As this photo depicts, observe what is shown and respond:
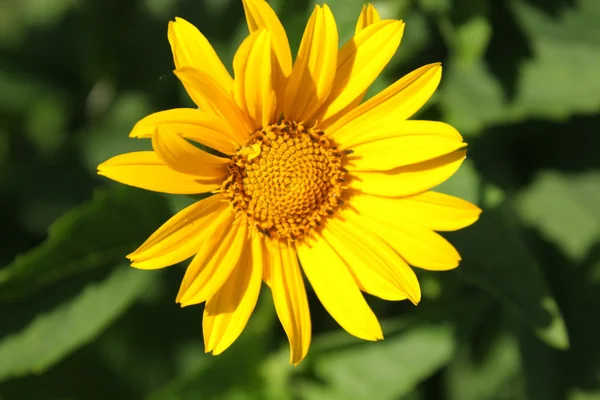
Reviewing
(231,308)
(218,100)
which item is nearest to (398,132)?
(218,100)

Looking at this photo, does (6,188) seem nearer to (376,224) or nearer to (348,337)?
(348,337)

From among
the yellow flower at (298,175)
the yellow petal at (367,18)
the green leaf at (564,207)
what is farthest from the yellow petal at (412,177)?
the green leaf at (564,207)

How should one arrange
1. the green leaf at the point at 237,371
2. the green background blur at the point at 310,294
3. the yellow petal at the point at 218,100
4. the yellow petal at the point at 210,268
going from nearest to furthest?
the yellow petal at the point at 218,100, the yellow petal at the point at 210,268, the green background blur at the point at 310,294, the green leaf at the point at 237,371

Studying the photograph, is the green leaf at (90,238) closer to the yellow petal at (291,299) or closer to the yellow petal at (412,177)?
the yellow petal at (291,299)

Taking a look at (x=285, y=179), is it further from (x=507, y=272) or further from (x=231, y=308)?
(x=507, y=272)

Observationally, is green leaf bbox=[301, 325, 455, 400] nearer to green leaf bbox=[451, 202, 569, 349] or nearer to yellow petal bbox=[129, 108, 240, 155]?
green leaf bbox=[451, 202, 569, 349]

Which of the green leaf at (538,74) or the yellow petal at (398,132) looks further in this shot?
the green leaf at (538,74)
